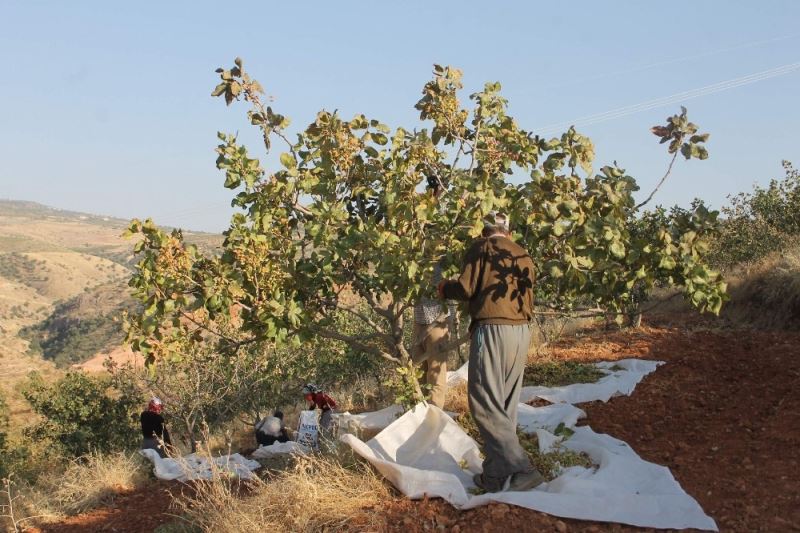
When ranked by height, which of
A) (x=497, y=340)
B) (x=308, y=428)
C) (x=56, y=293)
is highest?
(x=497, y=340)

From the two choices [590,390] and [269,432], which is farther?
[269,432]

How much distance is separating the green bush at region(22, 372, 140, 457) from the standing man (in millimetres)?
9620

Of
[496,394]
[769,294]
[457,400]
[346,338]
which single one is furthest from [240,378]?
[496,394]

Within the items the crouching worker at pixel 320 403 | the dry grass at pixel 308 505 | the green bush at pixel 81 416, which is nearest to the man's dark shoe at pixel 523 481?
the dry grass at pixel 308 505

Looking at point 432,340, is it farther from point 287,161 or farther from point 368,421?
point 287,161

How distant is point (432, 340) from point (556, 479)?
202 cm

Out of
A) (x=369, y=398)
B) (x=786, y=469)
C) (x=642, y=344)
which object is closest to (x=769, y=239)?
(x=642, y=344)

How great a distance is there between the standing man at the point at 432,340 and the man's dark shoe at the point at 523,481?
178 cm

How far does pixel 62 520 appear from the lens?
6.87 metres

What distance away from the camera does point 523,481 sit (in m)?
4.41

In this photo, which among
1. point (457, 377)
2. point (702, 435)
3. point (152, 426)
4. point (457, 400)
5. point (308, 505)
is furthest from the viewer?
point (152, 426)

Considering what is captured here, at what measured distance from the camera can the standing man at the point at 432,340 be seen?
6164 mm

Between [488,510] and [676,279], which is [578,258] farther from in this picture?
[488,510]

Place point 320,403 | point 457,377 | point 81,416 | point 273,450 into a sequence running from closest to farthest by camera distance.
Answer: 1. point 320,403
2. point 273,450
3. point 457,377
4. point 81,416
